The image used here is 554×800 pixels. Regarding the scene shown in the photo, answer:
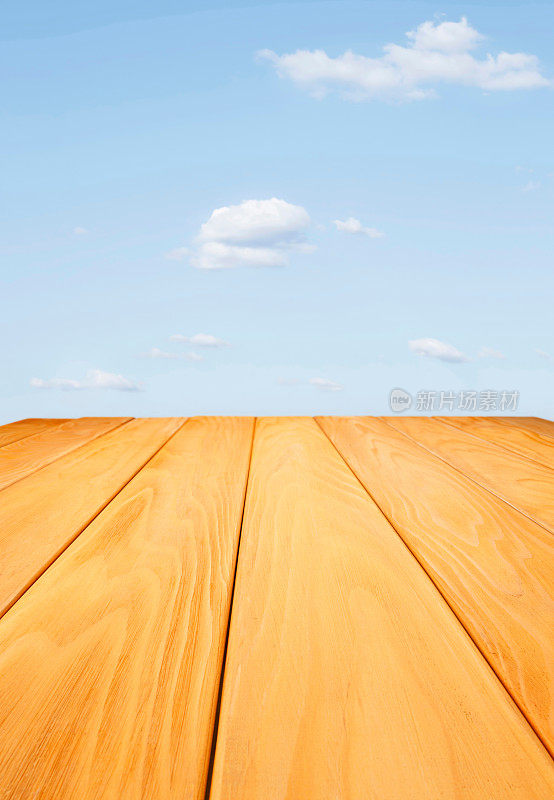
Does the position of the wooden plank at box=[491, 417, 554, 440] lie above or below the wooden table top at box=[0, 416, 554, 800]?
above

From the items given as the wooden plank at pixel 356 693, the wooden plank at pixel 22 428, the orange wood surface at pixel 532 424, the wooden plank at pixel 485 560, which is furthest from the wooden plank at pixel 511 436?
the wooden plank at pixel 22 428

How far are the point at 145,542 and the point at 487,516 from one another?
47cm

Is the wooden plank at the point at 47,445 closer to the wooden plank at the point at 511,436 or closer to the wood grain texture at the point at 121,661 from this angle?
the wood grain texture at the point at 121,661

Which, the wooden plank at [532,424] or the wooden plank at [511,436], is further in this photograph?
the wooden plank at [532,424]

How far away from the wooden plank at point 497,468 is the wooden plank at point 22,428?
3.26 feet

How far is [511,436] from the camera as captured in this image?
1.63 m

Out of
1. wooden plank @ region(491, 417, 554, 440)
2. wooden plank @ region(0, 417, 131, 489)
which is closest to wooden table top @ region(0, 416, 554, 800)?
wooden plank @ region(0, 417, 131, 489)

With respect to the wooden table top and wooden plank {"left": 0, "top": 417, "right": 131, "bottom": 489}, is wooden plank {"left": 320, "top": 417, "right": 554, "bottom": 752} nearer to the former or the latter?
the wooden table top

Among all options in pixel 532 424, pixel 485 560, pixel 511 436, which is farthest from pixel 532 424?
pixel 485 560

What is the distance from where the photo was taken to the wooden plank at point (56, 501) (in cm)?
72

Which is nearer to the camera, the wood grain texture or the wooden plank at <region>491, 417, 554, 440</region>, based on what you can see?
the wood grain texture

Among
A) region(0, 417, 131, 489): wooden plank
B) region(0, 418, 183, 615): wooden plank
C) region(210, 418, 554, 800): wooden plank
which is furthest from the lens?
region(0, 417, 131, 489): wooden plank

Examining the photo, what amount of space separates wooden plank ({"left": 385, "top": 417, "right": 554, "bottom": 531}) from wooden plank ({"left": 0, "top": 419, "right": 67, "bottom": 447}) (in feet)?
3.26

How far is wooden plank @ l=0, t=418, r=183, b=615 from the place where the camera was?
2.36ft
